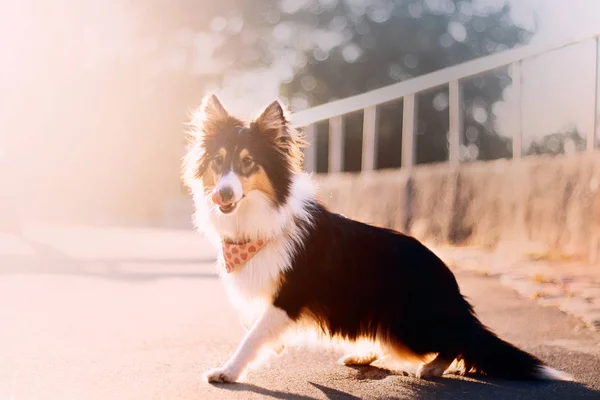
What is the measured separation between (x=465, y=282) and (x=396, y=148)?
126cm

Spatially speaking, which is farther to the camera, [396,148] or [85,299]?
[396,148]

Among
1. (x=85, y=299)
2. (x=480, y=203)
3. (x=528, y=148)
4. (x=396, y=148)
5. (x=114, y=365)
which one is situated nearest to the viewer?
(x=114, y=365)

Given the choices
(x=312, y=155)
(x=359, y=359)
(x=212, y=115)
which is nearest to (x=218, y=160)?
(x=212, y=115)

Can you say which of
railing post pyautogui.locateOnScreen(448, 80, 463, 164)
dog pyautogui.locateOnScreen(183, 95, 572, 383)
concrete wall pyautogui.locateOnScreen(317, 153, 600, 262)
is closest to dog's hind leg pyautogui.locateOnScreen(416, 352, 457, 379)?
dog pyautogui.locateOnScreen(183, 95, 572, 383)

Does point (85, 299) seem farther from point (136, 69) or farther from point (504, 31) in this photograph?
point (504, 31)

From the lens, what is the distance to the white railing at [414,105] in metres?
4.48

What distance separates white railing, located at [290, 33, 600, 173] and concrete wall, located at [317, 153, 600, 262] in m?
0.14

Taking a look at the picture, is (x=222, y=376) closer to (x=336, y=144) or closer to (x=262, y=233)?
(x=262, y=233)

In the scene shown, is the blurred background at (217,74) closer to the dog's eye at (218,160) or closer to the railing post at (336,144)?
the railing post at (336,144)

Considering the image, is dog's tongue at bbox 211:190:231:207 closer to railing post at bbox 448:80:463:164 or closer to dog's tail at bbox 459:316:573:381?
dog's tail at bbox 459:316:573:381

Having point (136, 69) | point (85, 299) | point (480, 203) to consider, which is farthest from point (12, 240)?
point (480, 203)

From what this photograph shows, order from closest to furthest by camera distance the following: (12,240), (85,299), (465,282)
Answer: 1. (85,299)
2. (465,282)
3. (12,240)

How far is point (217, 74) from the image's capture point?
452cm

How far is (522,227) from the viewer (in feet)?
14.5
